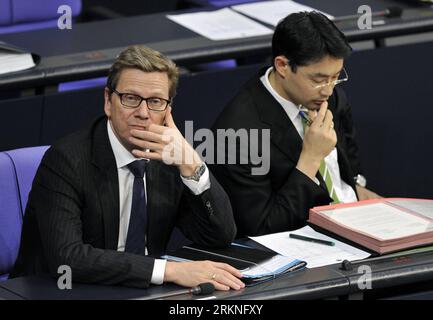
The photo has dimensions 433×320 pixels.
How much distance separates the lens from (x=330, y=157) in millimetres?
3912

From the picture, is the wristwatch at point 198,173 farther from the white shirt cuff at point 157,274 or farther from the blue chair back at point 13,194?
the blue chair back at point 13,194

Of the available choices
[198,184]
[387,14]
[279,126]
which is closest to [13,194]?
[198,184]

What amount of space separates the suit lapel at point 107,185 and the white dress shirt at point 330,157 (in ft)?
2.41

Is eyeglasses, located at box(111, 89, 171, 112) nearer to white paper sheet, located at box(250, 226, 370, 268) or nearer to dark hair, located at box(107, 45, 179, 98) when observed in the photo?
dark hair, located at box(107, 45, 179, 98)

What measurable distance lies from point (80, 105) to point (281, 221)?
103cm

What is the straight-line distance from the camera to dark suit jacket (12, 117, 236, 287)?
2996mm

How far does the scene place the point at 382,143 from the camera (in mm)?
4754

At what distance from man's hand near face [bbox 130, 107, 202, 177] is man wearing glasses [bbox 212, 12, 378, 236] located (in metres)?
0.38

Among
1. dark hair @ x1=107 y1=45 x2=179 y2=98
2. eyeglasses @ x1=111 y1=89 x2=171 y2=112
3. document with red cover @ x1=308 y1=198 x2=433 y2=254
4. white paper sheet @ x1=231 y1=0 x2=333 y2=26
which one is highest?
dark hair @ x1=107 y1=45 x2=179 y2=98

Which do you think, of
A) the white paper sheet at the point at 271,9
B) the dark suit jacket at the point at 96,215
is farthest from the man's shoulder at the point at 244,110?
the white paper sheet at the point at 271,9

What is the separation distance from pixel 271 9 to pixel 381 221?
6.14 feet

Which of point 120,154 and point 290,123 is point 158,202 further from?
point 290,123

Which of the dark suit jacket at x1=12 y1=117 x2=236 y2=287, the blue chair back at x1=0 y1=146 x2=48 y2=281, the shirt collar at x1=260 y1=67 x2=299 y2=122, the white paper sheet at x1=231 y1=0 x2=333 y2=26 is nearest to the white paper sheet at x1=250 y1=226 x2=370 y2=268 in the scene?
the dark suit jacket at x1=12 y1=117 x2=236 y2=287
